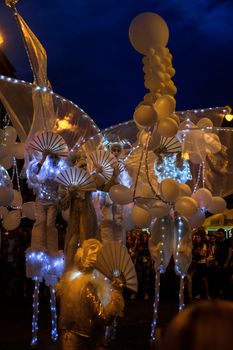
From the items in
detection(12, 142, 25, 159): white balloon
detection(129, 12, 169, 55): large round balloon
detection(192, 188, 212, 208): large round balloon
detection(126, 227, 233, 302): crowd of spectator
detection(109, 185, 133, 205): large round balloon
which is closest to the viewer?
detection(129, 12, 169, 55): large round balloon

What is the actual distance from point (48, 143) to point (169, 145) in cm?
164

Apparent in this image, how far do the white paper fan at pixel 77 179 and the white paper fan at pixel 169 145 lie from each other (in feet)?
3.37

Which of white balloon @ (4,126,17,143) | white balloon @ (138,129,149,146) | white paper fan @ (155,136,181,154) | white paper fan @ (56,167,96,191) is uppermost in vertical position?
white balloon @ (4,126,17,143)

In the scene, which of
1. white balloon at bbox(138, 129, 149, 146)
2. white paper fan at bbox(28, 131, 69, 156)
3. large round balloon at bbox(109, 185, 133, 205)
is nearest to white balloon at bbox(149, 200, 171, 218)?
large round balloon at bbox(109, 185, 133, 205)

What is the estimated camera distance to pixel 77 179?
5.91m

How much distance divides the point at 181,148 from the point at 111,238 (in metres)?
1.62

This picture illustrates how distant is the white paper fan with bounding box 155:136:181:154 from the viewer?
6160 mm

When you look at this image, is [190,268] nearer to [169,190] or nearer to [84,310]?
[169,190]

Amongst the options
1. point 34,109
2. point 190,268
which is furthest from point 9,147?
point 190,268

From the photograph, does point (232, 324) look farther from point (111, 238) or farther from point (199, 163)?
point (199, 163)

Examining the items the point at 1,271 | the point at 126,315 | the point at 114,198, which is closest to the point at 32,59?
the point at 114,198

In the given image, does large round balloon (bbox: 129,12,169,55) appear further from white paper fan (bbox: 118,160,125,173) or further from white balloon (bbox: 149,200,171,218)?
white balloon (bbox: 149,200,171,218)

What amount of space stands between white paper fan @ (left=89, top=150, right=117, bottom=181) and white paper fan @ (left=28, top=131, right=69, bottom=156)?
46 cm

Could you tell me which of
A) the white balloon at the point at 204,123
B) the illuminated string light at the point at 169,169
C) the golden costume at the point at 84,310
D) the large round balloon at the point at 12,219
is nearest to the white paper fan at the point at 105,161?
the illuminated string light at the point at 169,169
